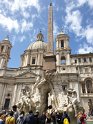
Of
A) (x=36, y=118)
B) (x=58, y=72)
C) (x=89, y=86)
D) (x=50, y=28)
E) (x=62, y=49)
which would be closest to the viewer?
(x=36, y=118)

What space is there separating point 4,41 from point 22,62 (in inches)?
344

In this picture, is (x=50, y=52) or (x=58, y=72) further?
(x=58, y=72)

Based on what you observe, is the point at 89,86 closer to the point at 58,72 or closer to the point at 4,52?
the point at 58,72

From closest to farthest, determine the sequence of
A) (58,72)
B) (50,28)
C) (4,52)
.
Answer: (50,28)
(58,72)
(4,52)

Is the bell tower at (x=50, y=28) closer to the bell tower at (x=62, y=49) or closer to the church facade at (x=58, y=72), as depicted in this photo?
the church facade at (x=58, y=72)

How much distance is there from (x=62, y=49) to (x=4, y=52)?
1711 cm

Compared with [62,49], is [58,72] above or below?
below

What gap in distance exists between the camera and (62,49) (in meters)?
45.1

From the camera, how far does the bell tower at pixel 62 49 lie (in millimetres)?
43834

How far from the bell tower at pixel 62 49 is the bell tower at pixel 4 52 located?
50.5ft

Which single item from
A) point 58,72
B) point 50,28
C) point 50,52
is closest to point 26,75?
point 58,72

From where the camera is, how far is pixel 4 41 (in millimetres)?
51906

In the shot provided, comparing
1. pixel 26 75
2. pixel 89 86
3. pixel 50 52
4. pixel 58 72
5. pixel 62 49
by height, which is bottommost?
pixel 89 86

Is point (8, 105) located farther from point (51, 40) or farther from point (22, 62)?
point (51, 40)
